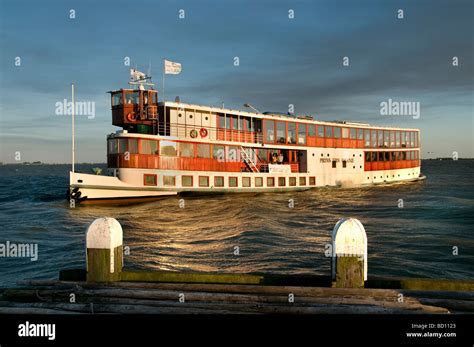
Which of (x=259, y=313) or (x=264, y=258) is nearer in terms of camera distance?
(x=259, y=313)

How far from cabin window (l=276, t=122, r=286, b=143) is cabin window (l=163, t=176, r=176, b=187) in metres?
12.5

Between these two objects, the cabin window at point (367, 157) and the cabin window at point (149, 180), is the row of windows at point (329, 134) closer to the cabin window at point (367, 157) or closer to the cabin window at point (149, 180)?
the cabin window at point (367, 157)

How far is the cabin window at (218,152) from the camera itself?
35719 mm

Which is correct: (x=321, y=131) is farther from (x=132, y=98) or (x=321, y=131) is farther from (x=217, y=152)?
(x=132, y=98)

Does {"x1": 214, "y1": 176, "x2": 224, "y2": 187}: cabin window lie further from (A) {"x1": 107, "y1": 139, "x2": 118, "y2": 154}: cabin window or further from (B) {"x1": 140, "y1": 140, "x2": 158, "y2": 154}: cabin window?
(A) {"x1": 107, "y1": 139, "x2": 118, "y2": 154}: cabin window

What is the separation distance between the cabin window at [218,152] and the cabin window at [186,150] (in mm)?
2195

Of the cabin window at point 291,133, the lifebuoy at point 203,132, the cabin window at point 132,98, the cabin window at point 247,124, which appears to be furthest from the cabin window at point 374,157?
the cabin window at point 132,98

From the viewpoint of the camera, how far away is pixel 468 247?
1688cm

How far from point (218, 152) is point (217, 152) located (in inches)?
4.1
